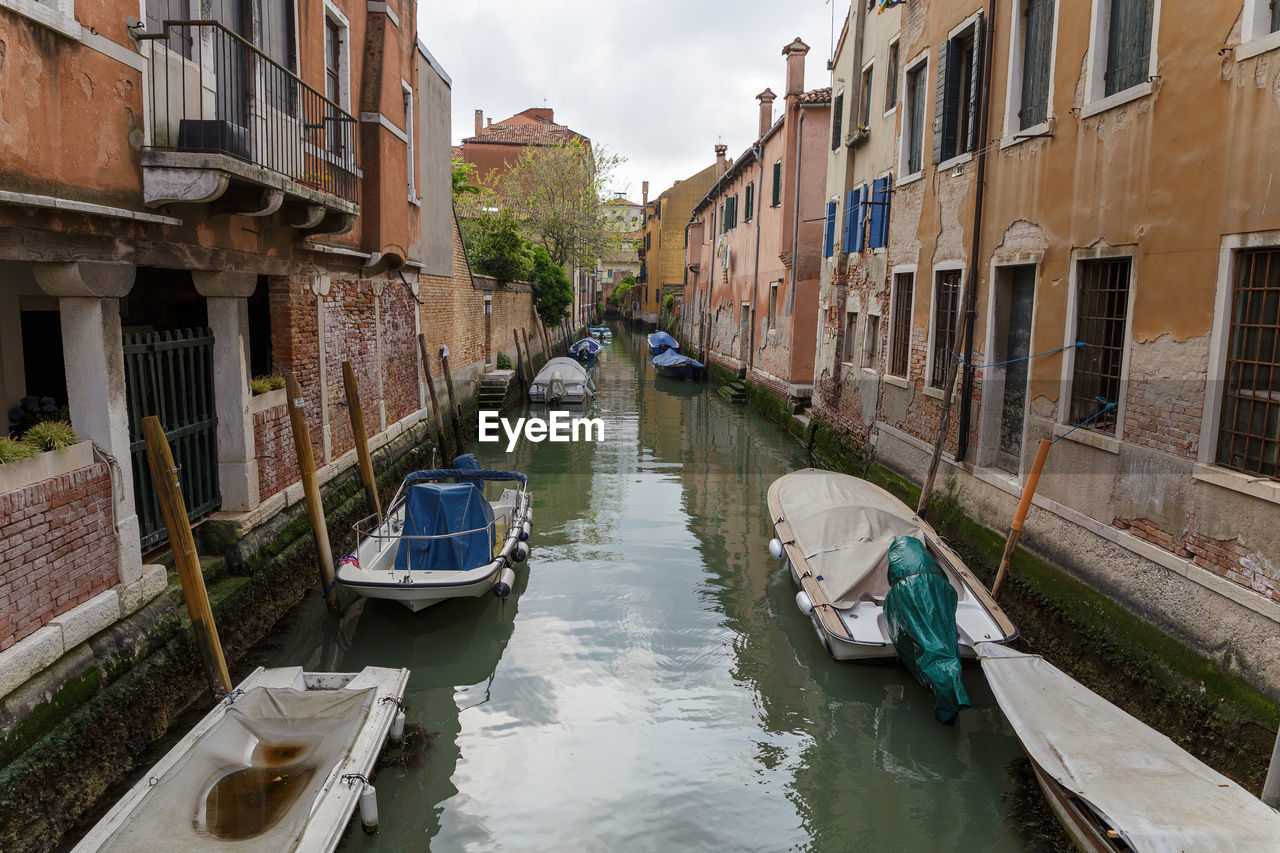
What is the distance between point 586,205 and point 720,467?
19538 millimetres

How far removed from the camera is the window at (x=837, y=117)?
14180 millimetres

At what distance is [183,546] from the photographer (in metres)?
4.95

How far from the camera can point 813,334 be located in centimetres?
1756

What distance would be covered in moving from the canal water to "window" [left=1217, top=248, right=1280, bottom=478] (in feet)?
7.57

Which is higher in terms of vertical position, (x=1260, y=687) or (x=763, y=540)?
(x=1260, y=687)

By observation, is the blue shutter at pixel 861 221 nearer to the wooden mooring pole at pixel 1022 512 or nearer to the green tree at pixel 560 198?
the wooden mooring pole at pixel 1022 512

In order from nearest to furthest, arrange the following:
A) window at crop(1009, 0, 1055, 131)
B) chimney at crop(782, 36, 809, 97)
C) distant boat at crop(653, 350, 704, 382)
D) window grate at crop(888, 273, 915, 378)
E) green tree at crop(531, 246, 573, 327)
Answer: window at crop(1009, 0, 1055, 131)
window grate at crop(888, 273, 915, 378)
chimney at crop(782, 36, 809, 97)
distant boat at crop(653, 350, 704, 382)
green tree at crop(531, 246, 573, 327)

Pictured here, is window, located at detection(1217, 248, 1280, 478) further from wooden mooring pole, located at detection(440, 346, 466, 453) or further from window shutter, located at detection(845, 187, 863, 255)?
wooden mooring pole, located at detection(440, 346, 466, 453)

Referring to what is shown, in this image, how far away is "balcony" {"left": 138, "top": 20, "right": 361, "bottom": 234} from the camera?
4.90 meters

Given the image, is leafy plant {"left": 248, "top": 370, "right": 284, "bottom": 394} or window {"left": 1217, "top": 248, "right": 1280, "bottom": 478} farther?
leafy plant {"left": 248, "top": 370, "right": 284, "bottom": 394}

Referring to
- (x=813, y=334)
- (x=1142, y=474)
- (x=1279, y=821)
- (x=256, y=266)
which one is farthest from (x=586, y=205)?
(x=1279, y=821)

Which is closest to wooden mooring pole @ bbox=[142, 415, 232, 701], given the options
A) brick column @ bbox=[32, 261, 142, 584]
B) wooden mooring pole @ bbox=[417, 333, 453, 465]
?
brick column @ bbox=[32, 261, 142, 584]

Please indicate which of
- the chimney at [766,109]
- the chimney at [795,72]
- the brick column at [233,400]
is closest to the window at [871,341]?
the chimney at [795,72]

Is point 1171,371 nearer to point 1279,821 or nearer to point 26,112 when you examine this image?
point 1279,821
